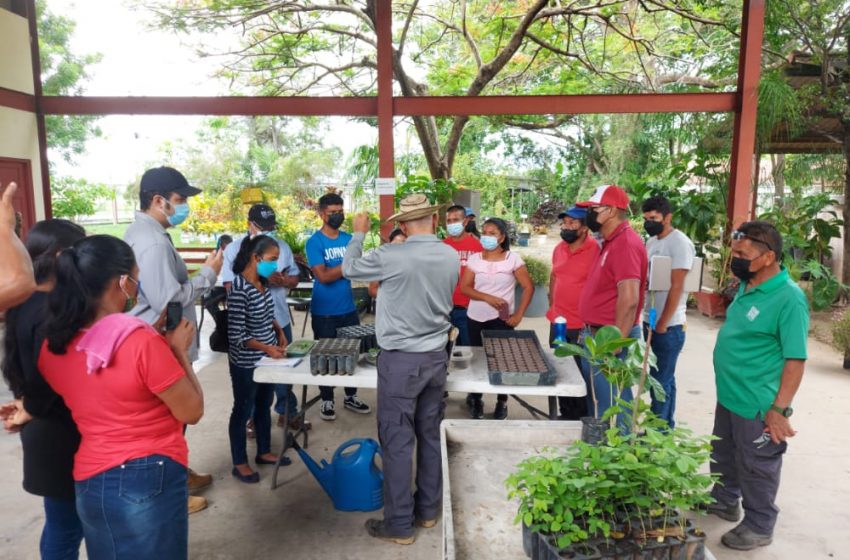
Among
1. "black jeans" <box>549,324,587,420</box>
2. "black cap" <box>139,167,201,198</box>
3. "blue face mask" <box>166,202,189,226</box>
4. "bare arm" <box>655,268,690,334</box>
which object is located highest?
"black cap" <box>139,167,201,198</box>

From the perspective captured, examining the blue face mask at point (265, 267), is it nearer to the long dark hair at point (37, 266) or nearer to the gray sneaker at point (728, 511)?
the long dark hair at point (37, 266)

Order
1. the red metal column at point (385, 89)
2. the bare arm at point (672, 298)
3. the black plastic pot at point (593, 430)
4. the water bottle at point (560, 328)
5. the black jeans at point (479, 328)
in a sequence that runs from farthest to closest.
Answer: the red metal column at point (385, 89) < the black jeans at point (479, 328) < the bare arm at point (672, 298) < the water bottle at point (560, 328) < the black plastic pot at point (593, 430)

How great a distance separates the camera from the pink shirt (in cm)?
426

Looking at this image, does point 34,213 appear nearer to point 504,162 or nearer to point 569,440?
point 569,440

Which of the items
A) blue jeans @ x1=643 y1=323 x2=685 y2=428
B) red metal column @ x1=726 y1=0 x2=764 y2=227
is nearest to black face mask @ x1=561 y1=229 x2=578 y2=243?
blue jeans @ x1=643 y1=323 x2=685 y2=428

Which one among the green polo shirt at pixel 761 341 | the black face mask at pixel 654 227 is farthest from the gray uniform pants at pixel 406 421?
the black face mask at pixel 654 227

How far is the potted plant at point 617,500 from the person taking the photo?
4.43ft

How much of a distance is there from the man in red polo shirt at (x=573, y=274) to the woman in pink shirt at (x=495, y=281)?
0.38 m

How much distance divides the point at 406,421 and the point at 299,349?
0.93 meters

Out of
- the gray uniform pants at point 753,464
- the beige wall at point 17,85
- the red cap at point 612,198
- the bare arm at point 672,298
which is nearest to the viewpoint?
the gray uniform pants at point 753,464

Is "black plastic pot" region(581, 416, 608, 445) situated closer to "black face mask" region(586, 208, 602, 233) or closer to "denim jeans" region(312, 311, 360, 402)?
"black face mask" region(586, 208, 602, 233)

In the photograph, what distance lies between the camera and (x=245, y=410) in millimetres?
3312

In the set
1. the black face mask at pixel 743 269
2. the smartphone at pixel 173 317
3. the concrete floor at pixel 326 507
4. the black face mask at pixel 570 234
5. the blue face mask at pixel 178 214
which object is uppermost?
the blue face mask at pixel 178 214

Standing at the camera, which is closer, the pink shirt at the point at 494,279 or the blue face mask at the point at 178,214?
the blue face mask at the point at 178,214
